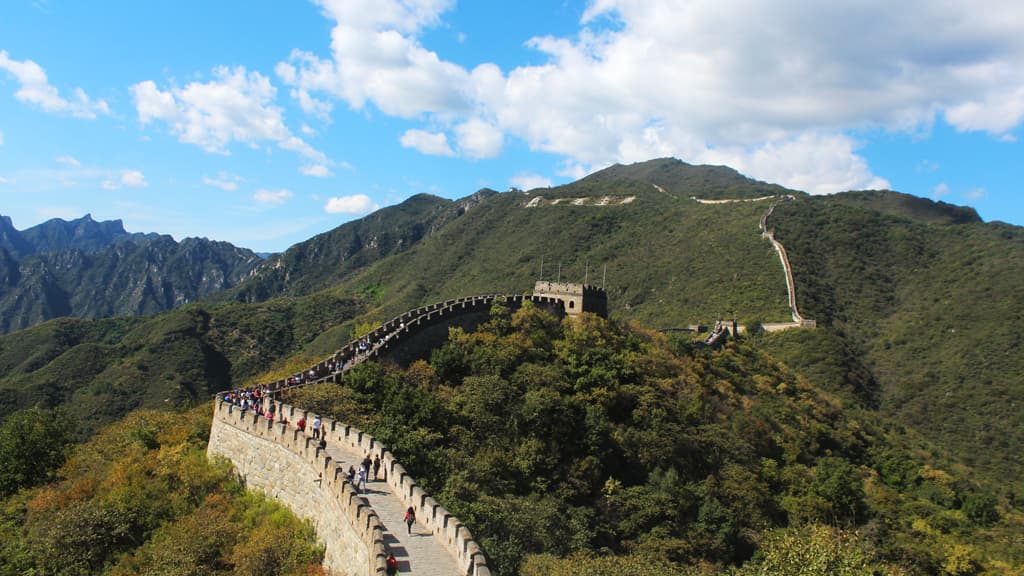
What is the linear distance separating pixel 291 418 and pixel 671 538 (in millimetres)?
15071

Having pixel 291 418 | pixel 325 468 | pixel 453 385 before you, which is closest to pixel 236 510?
pixel 291 418

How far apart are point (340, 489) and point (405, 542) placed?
222cm

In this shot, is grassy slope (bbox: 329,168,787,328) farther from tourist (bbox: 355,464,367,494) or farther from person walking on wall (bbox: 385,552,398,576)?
person walking on wall (bbox: 385,552,398,576)

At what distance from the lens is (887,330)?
79.5m

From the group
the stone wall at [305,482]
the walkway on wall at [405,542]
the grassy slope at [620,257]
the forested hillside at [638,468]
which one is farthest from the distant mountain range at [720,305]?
the walkway on wall at [405,542]

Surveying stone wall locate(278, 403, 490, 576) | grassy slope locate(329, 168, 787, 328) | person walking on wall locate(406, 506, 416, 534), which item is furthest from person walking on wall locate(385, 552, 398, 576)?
grassy slope locate(329, 168, 787, 328)

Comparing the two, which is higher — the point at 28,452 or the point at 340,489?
the point at 340,489

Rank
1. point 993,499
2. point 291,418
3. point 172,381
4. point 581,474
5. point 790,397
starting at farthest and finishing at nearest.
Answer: point 172,381 < point 790,397 < point 993,499 < point 581,474 < point 291,418

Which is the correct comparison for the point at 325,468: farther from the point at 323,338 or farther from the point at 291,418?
the point at 323,338

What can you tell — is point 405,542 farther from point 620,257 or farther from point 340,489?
point 620,257

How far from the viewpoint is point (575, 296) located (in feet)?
146

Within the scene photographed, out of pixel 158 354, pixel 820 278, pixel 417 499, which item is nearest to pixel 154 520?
pixel 417 499

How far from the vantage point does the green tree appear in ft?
96.7

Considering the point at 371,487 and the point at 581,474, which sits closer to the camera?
the point at 371,487
